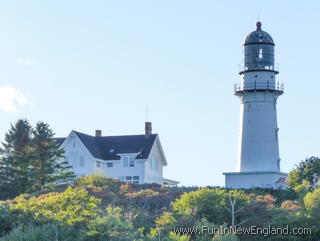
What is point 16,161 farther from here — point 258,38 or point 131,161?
point 258,38

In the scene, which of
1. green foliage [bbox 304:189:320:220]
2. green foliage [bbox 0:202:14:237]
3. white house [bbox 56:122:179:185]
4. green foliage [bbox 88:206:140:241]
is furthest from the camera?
white house [bbox 56:122:179:185]

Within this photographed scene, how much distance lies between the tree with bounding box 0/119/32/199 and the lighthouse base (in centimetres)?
1435

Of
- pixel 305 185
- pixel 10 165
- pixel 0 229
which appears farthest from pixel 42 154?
pixel 0 229

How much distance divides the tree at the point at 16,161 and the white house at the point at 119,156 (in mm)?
10312

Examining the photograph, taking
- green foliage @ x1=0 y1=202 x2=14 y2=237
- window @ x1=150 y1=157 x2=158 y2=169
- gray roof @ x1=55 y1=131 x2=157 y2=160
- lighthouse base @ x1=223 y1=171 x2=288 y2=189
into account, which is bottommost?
green foliage @ x1=0 y1=202 x2=14 y2=237

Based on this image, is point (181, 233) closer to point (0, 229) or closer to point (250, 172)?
point (0, 229)

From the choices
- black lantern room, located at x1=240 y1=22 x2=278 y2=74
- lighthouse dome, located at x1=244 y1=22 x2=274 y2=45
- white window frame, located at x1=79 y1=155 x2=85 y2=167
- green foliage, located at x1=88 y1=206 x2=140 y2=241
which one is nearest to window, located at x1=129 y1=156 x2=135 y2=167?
white window frame, located at x1=79 y1=155 x2=85 y2=167

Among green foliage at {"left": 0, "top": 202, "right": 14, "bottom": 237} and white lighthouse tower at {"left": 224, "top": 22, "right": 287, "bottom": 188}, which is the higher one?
white lighthouse tower at {"left": 224, "top": 22, "right": 287, "bottom": 188}

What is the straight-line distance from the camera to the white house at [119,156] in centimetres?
7775

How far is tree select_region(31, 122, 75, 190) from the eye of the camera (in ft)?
210

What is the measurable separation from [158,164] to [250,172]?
14215 millimetres

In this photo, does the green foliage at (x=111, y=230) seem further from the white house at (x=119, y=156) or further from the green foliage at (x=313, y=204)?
the white house at (x=119, y=156)

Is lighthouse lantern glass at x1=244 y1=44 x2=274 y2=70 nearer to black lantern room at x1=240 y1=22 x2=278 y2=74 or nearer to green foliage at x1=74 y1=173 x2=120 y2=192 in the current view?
black lantern room at x1=240 y1=22 x2=278 y2=74

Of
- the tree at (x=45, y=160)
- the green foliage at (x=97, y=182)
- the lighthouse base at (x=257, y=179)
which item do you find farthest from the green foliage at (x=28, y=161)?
the lighthouse base at (x=257, y=179)
